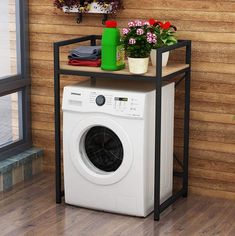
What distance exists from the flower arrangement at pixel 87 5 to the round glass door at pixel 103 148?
33.2 inches

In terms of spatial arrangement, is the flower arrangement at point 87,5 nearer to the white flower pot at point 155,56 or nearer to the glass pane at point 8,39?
the glass pane at point 8,39

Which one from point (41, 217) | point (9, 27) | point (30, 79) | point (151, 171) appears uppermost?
point (9, 27)

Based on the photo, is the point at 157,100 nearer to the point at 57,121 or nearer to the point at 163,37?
the point at 163,37

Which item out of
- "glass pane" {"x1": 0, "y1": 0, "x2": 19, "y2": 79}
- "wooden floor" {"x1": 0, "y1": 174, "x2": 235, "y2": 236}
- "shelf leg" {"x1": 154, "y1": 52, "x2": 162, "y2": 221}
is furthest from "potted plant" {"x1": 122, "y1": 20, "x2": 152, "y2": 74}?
"glass pane" {"x1": 0, "y1": 0, "x2": 19, "y2": 79}

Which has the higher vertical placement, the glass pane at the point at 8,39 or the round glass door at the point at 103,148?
the glass pane at the point at 8,39

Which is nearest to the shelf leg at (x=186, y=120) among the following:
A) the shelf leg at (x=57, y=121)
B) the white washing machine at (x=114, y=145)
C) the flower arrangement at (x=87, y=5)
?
the white washing machine at (x=114, y=145)

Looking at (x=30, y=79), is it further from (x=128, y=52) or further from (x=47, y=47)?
(x=128, y=52)

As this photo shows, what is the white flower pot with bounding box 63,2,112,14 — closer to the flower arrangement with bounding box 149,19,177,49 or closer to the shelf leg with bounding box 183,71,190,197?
the flower arrangement with bounding box 149,19,177,49

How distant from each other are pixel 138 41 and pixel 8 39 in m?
1.26

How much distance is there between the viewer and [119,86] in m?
4.35

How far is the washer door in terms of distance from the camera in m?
4.19

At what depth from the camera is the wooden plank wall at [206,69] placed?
14.4ft

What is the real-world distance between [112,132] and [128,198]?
430 mm

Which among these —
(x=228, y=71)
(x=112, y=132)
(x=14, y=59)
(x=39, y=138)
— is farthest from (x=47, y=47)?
(x=228, y=71)
